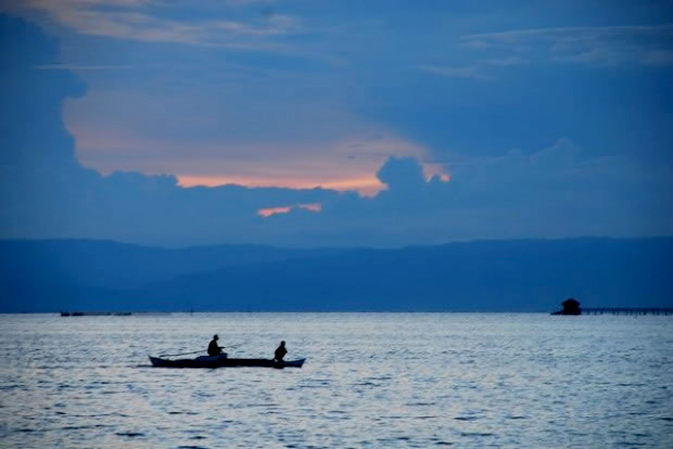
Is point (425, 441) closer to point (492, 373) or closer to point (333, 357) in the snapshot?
point (492, 373)

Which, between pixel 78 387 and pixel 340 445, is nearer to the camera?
pixel 340 445

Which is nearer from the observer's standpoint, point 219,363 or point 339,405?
point 339,405

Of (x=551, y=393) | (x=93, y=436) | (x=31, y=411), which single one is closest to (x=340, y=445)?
(x=93, y=436)

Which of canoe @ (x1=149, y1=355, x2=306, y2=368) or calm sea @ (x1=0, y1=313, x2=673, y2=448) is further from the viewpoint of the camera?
canoe @ (x1=149, y1=355, x2=306, y2=368)

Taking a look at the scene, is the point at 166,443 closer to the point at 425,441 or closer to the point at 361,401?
the point at 425,441

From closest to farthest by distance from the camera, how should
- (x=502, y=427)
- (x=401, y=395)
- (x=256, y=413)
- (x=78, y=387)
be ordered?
(x=502, y=427) < (x=256, y=413) < (x=401, y=395) < (x=78, y=387)

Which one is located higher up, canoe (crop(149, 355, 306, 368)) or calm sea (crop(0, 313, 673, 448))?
canoe (crop(149, 355, 306, 368))

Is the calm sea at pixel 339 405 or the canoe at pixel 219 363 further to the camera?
the canoe at pixel 219 363

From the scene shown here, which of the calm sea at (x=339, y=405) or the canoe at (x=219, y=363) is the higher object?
the canoe at (x=219, y=363)

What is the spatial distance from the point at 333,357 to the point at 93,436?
6245 cm

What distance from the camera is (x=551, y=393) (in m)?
70.9

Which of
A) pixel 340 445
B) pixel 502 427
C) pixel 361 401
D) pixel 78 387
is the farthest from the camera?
pixel 78 387

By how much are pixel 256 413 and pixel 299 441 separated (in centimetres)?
1000

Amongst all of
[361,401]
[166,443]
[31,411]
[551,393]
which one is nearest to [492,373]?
[551,393]
